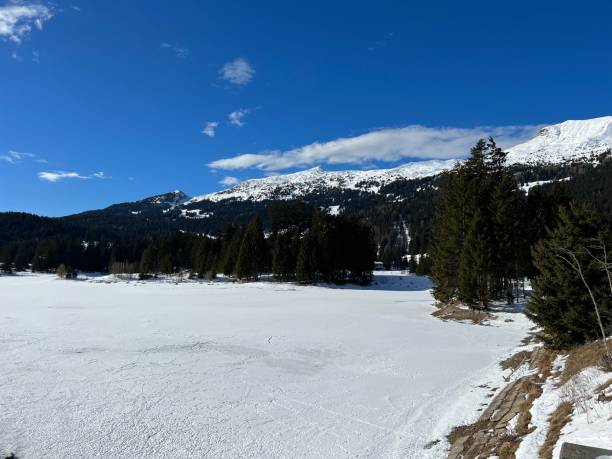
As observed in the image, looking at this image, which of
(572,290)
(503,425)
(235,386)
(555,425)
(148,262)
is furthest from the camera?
(148,262)

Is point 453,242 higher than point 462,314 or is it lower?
higher

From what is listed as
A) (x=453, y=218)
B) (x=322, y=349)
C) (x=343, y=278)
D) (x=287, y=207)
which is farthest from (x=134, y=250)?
(x=322, y=349)

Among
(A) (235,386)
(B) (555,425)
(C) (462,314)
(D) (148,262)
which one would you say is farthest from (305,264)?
(B) (555,425)

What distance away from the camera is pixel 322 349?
21672 mm

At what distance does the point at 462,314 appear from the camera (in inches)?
1416

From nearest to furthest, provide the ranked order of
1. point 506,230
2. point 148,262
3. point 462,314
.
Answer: point 462,314
point 506,230
point 148,262

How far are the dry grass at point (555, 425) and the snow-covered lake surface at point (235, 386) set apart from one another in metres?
2.62

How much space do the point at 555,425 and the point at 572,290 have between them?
9.15m

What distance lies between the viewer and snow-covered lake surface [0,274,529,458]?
1052 cm

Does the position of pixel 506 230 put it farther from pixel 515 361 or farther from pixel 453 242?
pixel 515 361

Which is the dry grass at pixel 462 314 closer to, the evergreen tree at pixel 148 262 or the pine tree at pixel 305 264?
the pine tree at pixel 305 264

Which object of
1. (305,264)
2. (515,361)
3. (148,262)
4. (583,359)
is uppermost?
(148,262)

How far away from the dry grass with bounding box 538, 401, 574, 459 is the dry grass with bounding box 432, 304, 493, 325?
24887 millimetres

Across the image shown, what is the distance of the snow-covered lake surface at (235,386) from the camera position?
34.5 ft
